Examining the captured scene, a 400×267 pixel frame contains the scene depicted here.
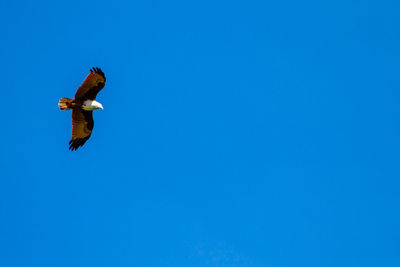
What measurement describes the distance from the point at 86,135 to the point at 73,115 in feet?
3.65

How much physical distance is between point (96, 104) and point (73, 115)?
4.27 ft

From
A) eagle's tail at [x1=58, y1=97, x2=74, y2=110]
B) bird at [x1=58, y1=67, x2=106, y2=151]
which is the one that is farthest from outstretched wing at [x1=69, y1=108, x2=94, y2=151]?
eagle's tail at [x1=58, y1=97, x2=74, y2=110]

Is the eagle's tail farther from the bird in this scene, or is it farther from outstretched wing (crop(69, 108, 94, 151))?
outstretched wing (crop(69, 108, 94, 151))

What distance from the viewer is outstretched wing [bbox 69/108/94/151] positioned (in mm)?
23766

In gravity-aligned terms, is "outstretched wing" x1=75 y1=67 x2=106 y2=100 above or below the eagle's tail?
above

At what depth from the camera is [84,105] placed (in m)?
23.0

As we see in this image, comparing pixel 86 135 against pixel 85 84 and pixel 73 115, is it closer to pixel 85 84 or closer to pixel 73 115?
pixel 73 115

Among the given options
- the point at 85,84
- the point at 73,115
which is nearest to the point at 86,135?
the point at 73,115

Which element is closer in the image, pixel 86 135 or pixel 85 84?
pixel 85 84

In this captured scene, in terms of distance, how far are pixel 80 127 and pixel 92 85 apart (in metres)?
2.39

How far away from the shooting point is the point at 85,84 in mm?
22500

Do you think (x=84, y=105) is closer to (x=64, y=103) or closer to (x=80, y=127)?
(x=64, y=103)

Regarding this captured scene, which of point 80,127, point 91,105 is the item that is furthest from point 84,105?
point 80,127

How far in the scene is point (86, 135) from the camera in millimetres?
24406
